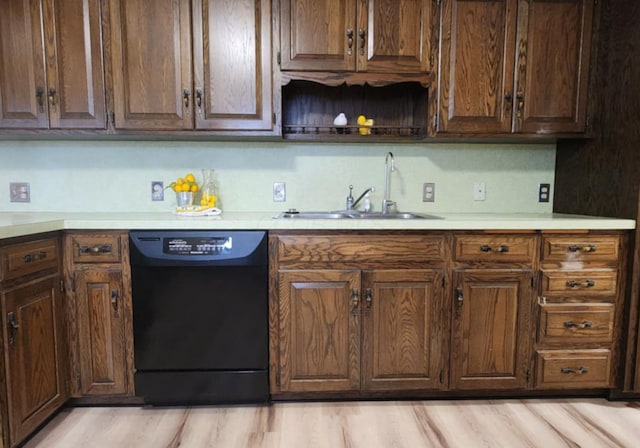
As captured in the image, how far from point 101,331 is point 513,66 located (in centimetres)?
235

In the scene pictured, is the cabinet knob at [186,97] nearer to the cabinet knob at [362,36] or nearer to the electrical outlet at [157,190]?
the electrical outlet at [157,190]

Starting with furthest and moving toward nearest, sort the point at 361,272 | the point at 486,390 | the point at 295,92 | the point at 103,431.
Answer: the point at 295,92 < the point at 486,390 < the point at 361,272 < the point at 103,431

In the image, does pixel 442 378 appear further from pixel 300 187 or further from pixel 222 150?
pixel 222 150

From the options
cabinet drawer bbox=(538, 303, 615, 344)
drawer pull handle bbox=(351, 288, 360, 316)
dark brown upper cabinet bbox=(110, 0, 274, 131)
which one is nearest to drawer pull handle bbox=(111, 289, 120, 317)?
dark brown upper cabinet bbox=(110, 0, 274, 131)

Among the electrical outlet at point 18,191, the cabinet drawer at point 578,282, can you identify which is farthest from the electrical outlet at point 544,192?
the electrical outlet at point 18,191

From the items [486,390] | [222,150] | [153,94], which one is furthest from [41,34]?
[486,390]

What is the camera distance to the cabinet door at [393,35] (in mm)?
1874

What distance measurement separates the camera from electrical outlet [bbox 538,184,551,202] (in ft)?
7.69

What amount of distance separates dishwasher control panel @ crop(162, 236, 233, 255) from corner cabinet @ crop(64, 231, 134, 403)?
0.64ft

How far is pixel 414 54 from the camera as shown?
6.27 ft

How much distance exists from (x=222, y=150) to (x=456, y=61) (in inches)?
52.8

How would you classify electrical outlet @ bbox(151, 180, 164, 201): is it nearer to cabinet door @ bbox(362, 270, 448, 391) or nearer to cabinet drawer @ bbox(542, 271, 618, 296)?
cabinet door @ bbox(362, 270, 448, 391)

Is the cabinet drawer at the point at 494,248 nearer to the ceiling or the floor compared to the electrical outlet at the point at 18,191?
nearer to the floor

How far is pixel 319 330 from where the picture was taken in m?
1.79
